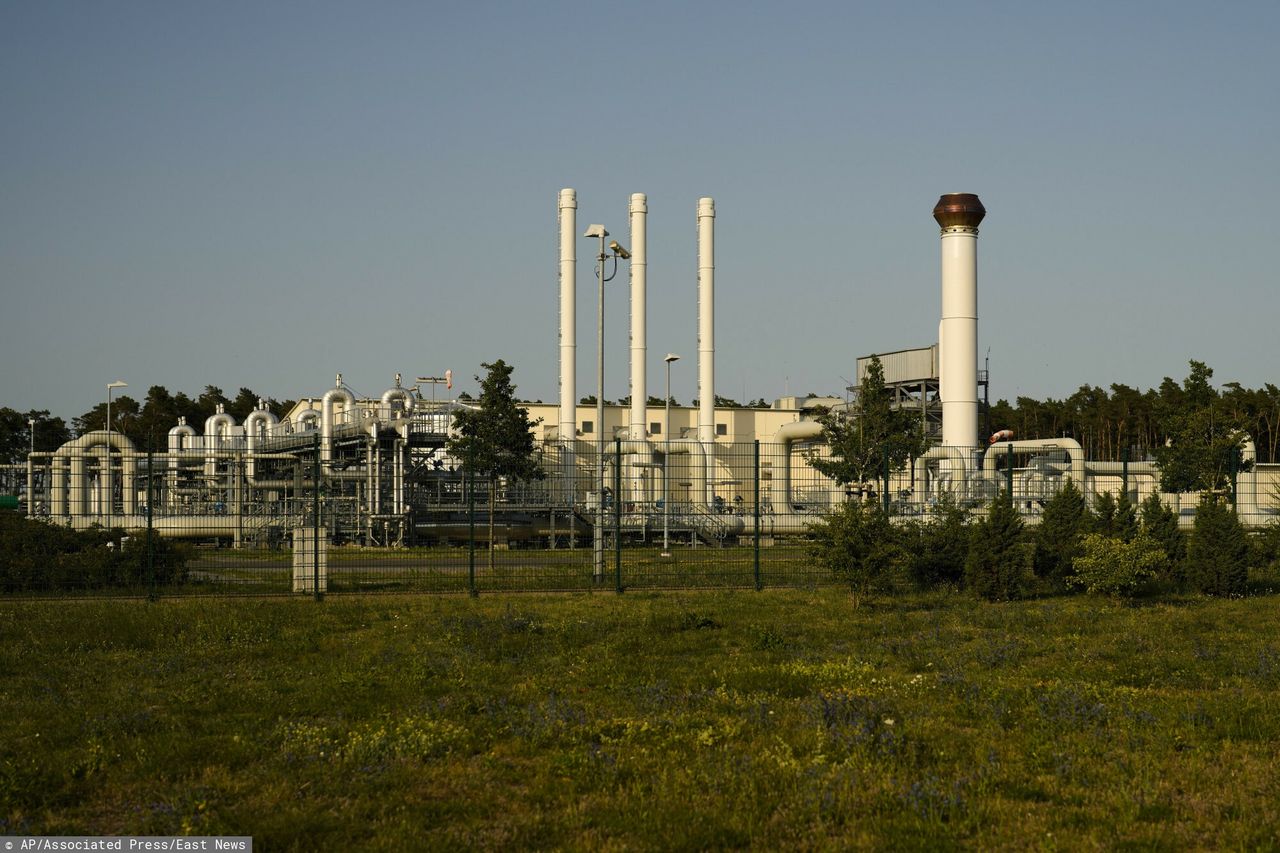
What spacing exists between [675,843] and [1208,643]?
1028 cm

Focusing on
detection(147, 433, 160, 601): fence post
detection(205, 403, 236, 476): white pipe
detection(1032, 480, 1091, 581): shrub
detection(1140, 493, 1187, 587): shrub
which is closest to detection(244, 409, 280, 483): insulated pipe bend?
detection(205, 403, 236, 476): white pipe

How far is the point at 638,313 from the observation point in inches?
2410

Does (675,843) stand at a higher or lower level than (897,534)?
lower

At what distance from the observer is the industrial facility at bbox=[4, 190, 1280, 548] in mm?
31141

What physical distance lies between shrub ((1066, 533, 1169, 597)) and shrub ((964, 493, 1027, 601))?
0.97m

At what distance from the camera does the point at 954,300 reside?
55.0 meters

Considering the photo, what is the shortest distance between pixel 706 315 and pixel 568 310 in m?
7.53

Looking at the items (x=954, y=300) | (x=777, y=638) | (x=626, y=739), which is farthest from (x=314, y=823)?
(x=954, y=300)

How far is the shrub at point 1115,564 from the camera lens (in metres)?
18.6

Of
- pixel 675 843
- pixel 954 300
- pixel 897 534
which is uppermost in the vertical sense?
pixel 954 300

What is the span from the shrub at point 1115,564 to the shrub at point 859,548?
3157mm

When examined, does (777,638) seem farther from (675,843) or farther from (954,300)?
(954,300)

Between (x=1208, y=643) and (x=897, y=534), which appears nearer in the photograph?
(x=1208, y=643)

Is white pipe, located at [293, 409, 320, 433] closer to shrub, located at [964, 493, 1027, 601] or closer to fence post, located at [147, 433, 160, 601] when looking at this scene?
fence post, located at [147, 433, 160, 601]
